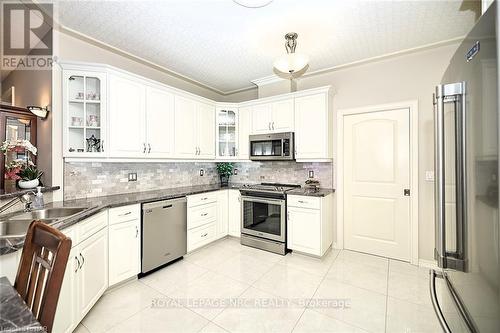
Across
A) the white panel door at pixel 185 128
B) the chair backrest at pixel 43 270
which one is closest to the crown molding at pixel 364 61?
the white panel door at pixel 185 128

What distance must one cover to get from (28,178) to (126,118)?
3.61 ft

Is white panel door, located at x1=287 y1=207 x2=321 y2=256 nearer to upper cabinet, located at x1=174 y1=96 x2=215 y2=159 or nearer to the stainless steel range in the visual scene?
the stainless steel range

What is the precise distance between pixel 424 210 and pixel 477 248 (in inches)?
93.9

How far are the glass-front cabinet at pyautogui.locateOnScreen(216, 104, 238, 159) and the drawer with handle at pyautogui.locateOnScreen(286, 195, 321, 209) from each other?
1.35m

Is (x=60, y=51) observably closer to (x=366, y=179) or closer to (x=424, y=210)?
(x=366, y=179)

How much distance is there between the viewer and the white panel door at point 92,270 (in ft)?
5.98

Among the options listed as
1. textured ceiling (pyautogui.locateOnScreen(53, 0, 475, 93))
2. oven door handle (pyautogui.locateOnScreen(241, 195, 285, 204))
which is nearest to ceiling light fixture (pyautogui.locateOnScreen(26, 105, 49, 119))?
textured ceiling (pyautogui.locateOnScreen(53, 0, 475, 93))

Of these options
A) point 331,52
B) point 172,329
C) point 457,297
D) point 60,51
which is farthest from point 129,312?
point 331,52

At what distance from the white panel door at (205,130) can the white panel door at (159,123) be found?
20.5 inches

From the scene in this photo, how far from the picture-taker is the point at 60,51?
2.45 meters

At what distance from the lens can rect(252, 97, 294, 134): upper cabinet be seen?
3.50 meters

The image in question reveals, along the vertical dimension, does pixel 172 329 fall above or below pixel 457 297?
below

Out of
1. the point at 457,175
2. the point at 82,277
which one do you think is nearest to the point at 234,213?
the point at 82,277

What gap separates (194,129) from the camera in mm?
3568
